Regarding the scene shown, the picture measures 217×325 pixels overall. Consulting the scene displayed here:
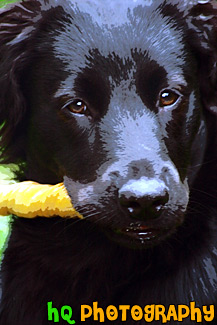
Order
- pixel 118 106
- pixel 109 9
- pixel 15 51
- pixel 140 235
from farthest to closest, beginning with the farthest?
pixel 15 51 → pixel 109 9 → pixel 118 106 → pixel 140 235

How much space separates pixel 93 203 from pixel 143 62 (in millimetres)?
634

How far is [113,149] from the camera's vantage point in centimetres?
353

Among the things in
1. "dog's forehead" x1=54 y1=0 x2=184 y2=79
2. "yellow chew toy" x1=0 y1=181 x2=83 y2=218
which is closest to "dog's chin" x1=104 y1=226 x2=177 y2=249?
"yellow chew toy" x1=0 y1=181 x2=83 y2=218

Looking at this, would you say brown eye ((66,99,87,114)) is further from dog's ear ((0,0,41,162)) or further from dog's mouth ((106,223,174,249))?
dog's mouth ((106,223,174,249))

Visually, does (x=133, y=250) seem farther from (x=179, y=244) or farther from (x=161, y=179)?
(x=161, y=179)

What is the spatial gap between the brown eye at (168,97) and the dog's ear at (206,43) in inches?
9.8

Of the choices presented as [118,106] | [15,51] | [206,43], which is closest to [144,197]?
[118,106]

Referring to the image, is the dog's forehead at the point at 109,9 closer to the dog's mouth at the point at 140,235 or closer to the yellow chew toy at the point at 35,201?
the yellow chew toy at the point at 35,201

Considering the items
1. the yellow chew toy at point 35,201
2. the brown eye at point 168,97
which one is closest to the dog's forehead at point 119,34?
the brown eye at point 168,97

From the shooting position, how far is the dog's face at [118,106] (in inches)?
136

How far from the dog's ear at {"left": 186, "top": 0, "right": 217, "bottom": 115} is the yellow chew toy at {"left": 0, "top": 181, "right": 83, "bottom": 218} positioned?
79cm

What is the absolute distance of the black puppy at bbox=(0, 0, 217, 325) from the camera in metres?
3.50

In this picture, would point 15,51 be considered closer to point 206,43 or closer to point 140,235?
point 206,43

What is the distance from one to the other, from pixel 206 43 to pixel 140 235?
0.95m
